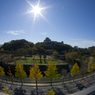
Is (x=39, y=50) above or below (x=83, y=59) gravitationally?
above

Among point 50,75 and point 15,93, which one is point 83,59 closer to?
point 50,75

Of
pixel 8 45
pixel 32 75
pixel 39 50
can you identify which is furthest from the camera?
pixel 8 45

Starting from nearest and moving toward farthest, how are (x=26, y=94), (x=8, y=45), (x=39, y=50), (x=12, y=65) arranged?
(x=26, y=94) → (x=12, y=65) → (x=39, y=50) → (x=8, y=45)

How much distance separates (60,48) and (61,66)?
104ft

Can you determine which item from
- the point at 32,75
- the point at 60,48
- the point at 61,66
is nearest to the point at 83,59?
the point at 61,66

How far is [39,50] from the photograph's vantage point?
2060 inches

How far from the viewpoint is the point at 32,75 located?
1316cm

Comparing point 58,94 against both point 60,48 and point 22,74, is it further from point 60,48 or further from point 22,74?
point 60,48

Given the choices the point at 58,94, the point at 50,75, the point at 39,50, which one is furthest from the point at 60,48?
the point at 58,94

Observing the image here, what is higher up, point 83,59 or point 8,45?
point 8,45

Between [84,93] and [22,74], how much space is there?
1162 centimetres

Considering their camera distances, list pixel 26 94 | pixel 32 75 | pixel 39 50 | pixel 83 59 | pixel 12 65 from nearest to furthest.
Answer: pixel 26 94, pixel 32 75, pixel 12 65, pixel 83 59, pixel 39 50

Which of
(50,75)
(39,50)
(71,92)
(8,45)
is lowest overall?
(71,92)

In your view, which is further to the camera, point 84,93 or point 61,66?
point 61,66
